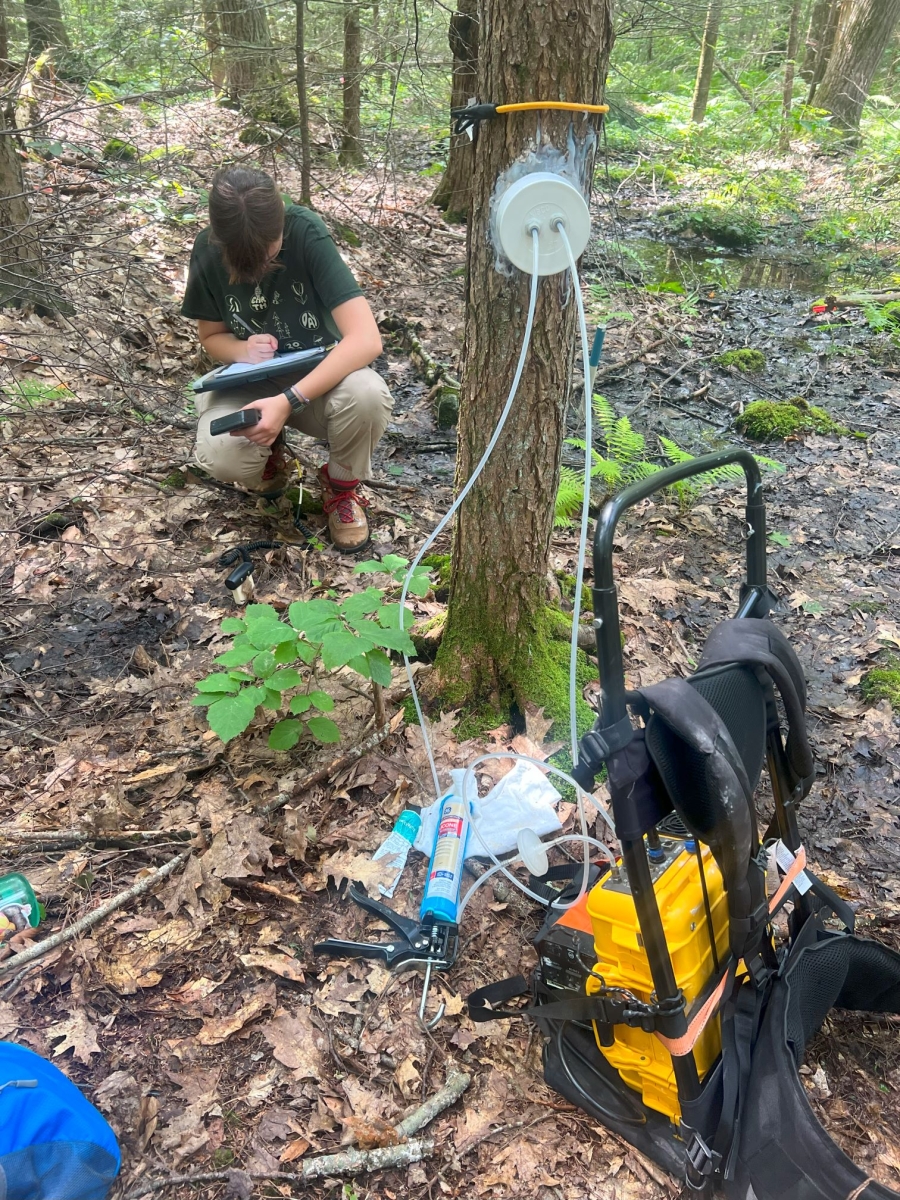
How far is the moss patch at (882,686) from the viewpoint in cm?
297

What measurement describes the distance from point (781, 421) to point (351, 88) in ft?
15.0

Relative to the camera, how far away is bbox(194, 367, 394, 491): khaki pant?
345 cm

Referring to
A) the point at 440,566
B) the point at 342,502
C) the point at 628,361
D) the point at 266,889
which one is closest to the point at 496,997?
the point at 266,889

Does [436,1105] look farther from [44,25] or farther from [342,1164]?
[44,25]

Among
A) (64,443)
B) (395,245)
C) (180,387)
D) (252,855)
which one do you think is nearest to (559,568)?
(252,855)

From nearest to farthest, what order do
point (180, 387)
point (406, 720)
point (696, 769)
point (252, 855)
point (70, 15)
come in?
point (696, 769), point (252, 855), point (406, 720), point (180, 387), point (70, 15)

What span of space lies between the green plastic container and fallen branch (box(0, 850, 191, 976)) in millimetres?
77

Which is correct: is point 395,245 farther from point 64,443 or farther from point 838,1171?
point 838,1171

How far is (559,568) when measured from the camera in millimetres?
3371

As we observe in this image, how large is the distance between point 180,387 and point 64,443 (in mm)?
1785

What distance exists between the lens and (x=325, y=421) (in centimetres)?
365

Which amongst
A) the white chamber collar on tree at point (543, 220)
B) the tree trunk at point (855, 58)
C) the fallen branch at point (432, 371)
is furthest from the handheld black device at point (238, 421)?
the tree trunk at point (855, 58)

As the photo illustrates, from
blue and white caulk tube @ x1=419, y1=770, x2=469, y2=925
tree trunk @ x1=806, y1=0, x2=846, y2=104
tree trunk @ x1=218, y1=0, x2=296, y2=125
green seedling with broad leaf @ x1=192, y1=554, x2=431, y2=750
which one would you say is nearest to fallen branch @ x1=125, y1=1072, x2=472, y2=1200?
blue and white caulk tube @ x1=419, y1=770, x2=469, y2=925

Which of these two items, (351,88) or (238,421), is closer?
(238,421)
